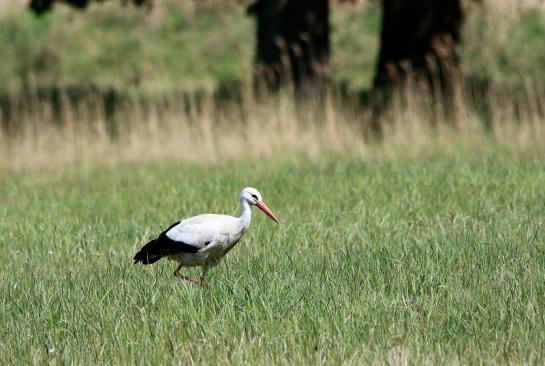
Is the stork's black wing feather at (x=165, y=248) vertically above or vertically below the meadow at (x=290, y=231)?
above

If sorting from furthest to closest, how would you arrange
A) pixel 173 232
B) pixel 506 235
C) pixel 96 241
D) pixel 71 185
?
pixel 71 185
pixel 96 241
pixel 506 235
pixel 173 232

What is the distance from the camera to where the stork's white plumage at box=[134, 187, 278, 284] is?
25.5ft

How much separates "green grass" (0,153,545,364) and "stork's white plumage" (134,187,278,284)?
0.17m

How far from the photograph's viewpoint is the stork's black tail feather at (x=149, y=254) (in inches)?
311

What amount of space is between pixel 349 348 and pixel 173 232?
2008mm

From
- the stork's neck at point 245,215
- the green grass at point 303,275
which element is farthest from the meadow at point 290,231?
the stork's neck at point 245,215

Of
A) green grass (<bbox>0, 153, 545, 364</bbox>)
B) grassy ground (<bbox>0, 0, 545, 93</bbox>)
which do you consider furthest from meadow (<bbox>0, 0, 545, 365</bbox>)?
grassy ground (<bbox>0, 0, 545, 93</bbox>)

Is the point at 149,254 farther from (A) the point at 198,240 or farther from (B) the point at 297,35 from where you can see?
(B) the point at 297,35

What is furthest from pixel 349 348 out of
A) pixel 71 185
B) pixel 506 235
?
pixel 71 185

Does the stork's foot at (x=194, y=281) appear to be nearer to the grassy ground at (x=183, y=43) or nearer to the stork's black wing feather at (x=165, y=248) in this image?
the stork's black wing feather at (x=165, y=248)

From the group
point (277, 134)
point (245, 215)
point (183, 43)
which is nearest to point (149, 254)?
point (245, 215)

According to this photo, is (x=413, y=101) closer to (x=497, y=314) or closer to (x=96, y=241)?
(x=96, y=241)

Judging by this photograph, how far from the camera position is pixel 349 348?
616cm

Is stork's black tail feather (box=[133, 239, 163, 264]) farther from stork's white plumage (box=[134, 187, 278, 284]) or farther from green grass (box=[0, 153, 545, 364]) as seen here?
green grass (box=[0, 153, 545, 364])
